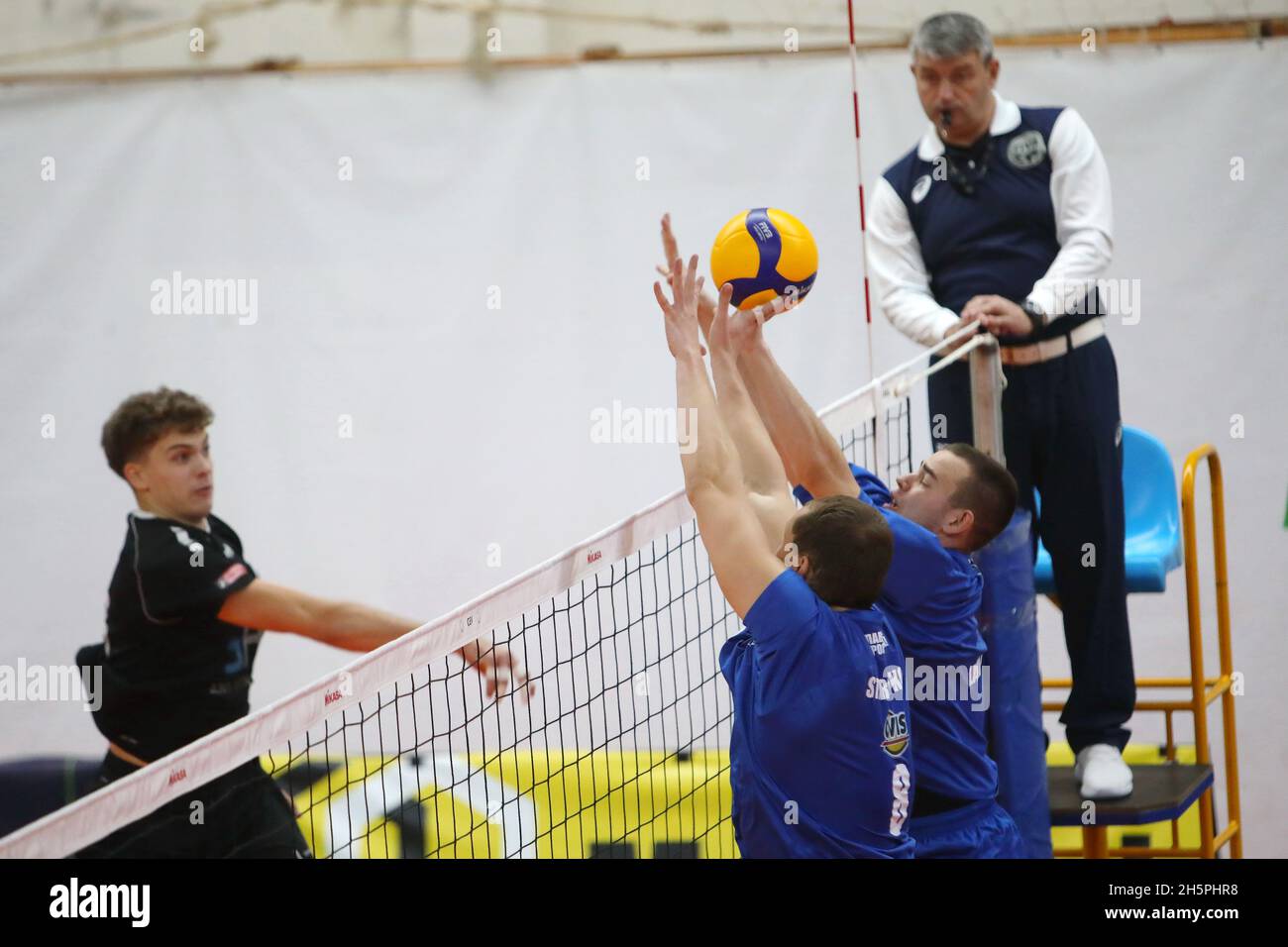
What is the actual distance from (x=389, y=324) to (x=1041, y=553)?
332 cm

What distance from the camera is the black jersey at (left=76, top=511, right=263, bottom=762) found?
14.0 ft

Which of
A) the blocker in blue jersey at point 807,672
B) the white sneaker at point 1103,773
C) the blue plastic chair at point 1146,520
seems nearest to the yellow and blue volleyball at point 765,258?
the blocker in blue jersey at point 807,672

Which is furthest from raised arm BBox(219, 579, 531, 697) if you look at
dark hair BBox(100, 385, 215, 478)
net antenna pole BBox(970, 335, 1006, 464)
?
net antenna pole BBox(970, 335, 1006, 464)

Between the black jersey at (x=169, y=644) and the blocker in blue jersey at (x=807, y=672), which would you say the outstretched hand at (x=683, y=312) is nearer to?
the blocker in blue jersey at (x=807, y=672)

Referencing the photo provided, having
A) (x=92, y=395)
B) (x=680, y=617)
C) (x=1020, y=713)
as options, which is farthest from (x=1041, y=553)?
(x=92, y=395)

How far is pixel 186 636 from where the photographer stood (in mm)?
4348

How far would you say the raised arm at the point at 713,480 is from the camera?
311 centimetres

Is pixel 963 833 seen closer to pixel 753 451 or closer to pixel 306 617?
pixel 753 451

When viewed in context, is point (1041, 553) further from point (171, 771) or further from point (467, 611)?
point (171, 771)

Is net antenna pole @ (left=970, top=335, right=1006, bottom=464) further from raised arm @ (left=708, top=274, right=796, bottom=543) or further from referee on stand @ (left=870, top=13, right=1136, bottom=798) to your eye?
raised arm @ (left=708, top=274, right=796, bottom=543)

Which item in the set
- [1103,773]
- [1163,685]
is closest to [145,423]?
[1103,773]

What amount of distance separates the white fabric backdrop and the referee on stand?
6.99ft

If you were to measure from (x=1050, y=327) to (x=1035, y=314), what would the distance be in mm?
223

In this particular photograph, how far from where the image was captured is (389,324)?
7.14 meters
